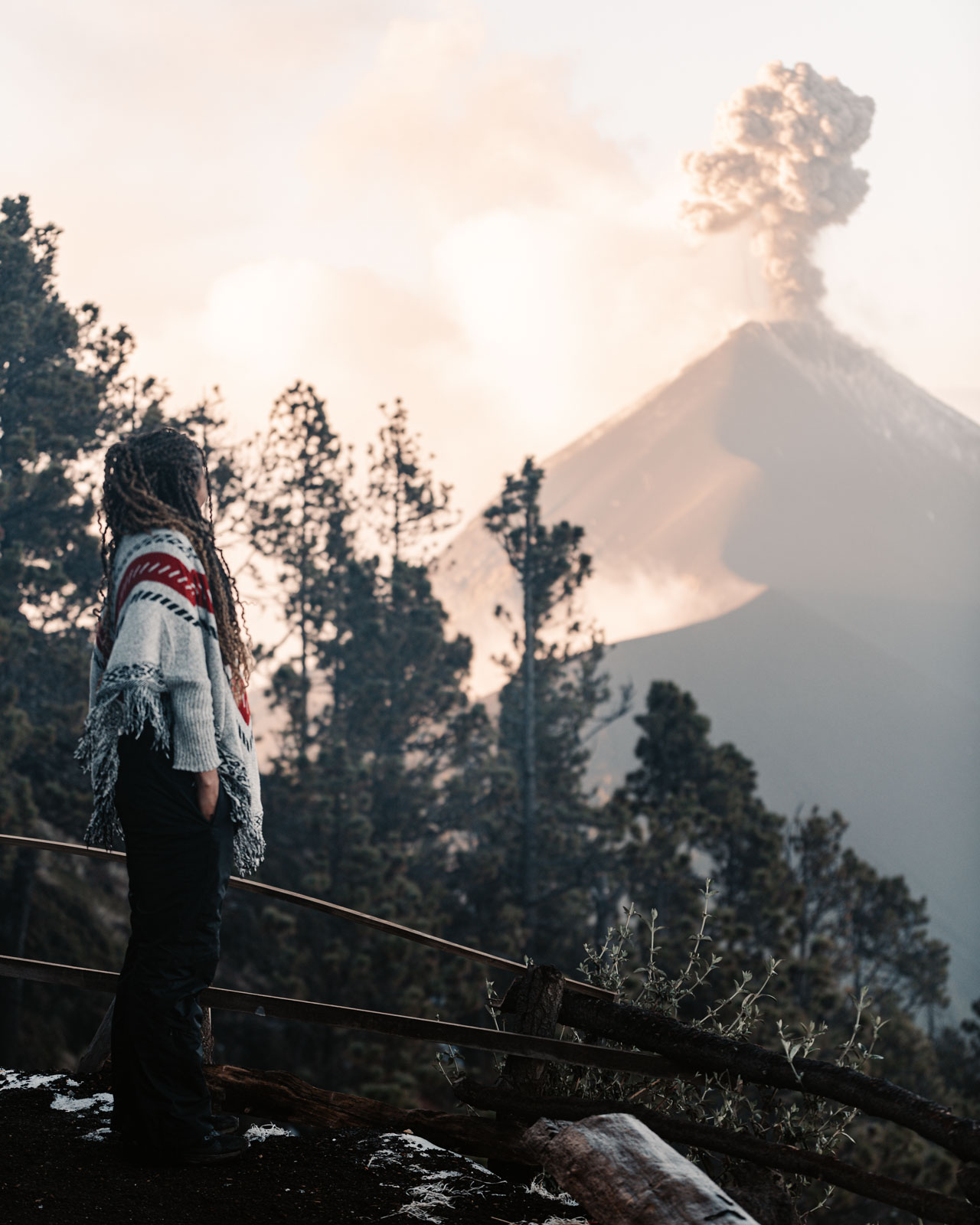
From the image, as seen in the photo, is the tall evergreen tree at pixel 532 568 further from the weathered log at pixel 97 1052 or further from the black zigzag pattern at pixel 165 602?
the black zigzag pattern at pixel 165 602

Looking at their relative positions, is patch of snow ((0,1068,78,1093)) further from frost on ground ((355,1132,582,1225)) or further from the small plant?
the small plant

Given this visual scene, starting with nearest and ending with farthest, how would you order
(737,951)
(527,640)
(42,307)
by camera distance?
(737,951), (42,307), (527,640)

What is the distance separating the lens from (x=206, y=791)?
9.29 feet

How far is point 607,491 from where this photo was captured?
581 feet

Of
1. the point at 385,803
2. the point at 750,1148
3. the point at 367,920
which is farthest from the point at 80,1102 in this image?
the point at 385,803

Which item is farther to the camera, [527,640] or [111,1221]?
[527,640]

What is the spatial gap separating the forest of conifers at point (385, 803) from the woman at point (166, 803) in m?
9.37

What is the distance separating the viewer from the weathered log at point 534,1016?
301cm

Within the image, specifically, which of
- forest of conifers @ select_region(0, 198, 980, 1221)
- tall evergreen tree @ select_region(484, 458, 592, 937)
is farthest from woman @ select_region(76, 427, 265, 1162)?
tall evergreen tree @ select_region(484, 458, 592, 937)

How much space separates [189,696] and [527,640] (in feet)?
67.0

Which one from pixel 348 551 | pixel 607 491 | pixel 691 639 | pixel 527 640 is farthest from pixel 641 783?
pixel 607 491

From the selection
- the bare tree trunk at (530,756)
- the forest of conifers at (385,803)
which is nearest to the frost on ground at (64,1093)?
the forest of conifers at (385,803)

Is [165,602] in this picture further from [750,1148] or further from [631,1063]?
[750,1148]

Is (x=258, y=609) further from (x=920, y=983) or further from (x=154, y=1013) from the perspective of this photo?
(x=154, y=1013)
